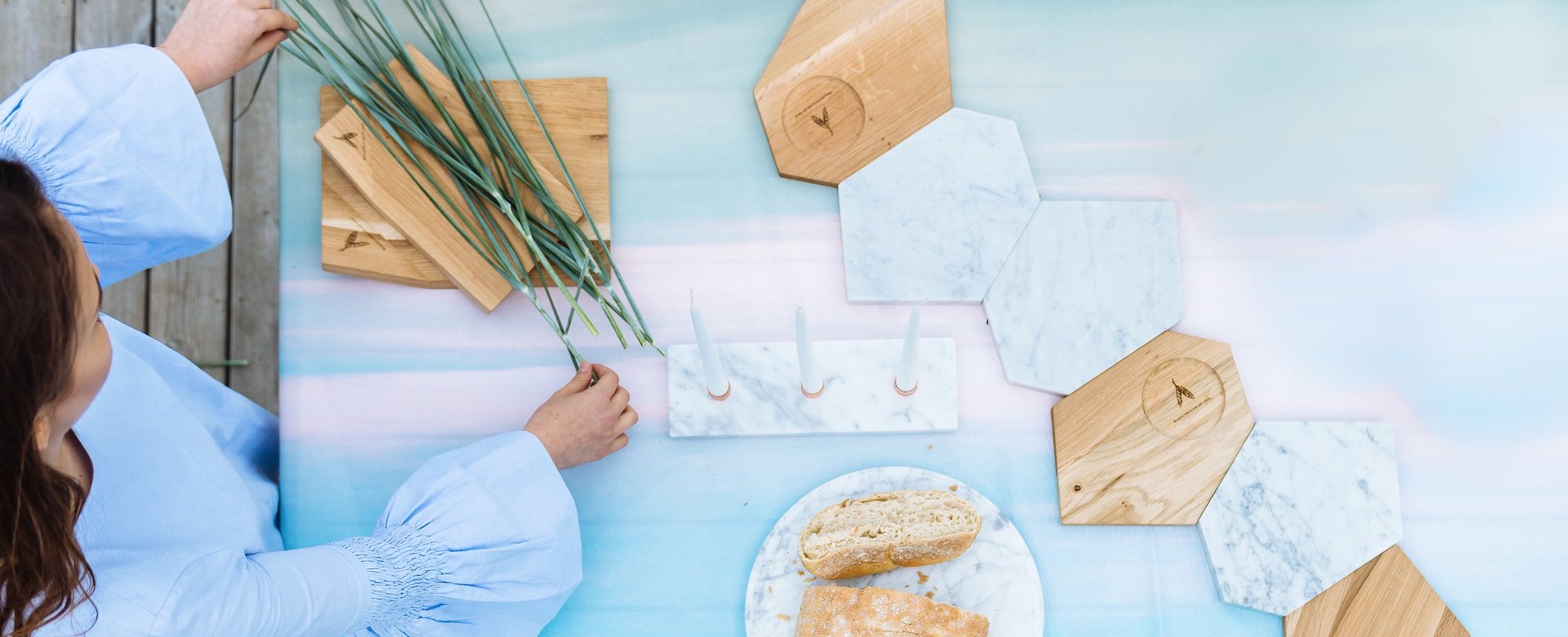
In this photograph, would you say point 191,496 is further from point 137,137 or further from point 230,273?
point 230,273

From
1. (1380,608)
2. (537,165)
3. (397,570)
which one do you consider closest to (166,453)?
(397,570)

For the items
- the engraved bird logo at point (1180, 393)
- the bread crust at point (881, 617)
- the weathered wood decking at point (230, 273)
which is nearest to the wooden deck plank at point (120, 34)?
the weathered wood decking at point (230, 273)

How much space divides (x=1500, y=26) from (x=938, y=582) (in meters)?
1.00

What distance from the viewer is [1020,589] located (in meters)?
1.06

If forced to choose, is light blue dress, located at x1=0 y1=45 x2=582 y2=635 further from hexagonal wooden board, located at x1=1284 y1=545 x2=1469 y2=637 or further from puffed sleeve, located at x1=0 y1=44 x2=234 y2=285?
hexagonal wooden board, located at x1=1284 y1=545 x2=1469 y2=637

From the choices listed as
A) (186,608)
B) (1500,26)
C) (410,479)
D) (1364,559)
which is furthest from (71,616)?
(1500,26)

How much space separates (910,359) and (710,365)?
220 millimetres

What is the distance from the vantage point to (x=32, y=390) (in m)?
0.64

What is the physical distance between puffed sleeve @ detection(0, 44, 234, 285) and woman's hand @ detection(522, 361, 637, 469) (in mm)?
414

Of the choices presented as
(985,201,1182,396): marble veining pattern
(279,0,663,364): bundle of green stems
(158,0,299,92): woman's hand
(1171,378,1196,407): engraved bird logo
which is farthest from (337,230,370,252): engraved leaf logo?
(1171,378,1196,407): engraved bird logo

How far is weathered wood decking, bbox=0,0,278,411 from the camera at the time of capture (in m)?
1.44

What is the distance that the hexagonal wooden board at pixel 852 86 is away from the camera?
111 centimetres

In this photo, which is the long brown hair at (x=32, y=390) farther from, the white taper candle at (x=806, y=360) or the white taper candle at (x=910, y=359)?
the white taper candle at (x=910, y=359)

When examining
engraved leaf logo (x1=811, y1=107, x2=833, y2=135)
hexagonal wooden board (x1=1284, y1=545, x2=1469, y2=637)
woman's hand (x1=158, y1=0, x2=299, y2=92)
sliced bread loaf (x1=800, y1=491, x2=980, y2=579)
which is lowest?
hexagonal wooden board (x1=1284, y1=545, x2=1469, y2=637)
